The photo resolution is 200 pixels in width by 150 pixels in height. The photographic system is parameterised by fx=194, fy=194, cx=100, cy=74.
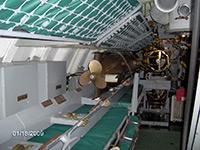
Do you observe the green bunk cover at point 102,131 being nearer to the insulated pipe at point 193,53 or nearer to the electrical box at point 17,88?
the electrical box at point 17,88

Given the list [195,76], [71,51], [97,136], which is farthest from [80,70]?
[195,76]

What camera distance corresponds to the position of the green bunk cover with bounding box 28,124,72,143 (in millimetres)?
3482

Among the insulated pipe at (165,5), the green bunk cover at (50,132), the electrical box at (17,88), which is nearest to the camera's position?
the electrical box at (17,88)

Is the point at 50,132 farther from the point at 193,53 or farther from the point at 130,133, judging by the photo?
the point at 193,53

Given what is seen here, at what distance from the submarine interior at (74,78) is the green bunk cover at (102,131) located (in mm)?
16

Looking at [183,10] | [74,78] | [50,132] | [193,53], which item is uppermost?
[183,10]

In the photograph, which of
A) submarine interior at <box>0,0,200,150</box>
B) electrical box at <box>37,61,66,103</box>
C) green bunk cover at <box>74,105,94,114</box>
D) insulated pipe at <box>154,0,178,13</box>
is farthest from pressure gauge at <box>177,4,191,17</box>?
green bunk cover at <box>74,105,94,114</box>

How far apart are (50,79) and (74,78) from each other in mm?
1815

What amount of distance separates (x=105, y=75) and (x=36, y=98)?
2.14m

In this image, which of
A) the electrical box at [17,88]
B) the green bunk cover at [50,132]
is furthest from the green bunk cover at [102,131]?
the electrical box at [17,88]

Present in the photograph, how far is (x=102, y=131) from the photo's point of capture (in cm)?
374

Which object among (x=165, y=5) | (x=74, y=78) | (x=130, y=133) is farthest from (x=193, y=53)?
(x=74, y=78)

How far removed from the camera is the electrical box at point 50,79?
13.7 feet

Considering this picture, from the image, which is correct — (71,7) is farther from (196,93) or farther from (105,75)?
(105,75)
